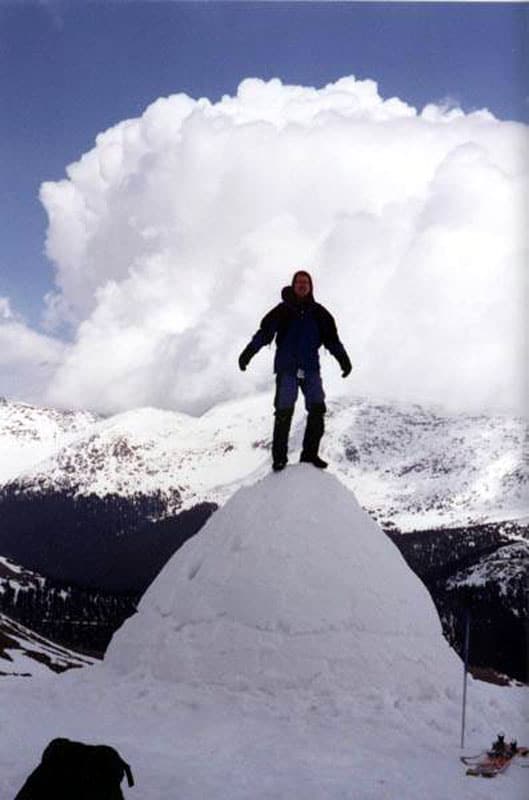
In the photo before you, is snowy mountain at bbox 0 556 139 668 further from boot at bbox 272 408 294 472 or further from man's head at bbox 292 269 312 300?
man's head at bbox 292 269 312 300

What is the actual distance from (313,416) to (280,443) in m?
0.88

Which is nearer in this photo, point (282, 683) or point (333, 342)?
point (282, 683)

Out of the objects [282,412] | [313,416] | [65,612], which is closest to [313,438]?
[313,416]

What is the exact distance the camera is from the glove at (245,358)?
41.0 ft

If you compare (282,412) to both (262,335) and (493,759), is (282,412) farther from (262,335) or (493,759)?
(493,759)

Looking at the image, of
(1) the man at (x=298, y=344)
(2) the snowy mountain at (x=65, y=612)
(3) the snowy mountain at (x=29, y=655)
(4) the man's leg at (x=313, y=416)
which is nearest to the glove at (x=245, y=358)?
(1) the man at (x=298, y=344)

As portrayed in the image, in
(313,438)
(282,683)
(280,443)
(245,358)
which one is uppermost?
(245,358)

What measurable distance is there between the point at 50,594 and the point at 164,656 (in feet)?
629

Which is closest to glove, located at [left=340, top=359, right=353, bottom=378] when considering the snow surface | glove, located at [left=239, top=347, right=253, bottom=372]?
glove, located at [left=239, top=347, right=253, bottom=372]

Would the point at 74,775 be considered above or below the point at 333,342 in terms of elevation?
below

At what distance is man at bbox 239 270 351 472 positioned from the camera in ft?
41.4

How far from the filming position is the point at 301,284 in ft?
41.1

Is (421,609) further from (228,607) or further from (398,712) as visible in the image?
(228,607)

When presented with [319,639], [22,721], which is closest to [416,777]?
[319,639]
